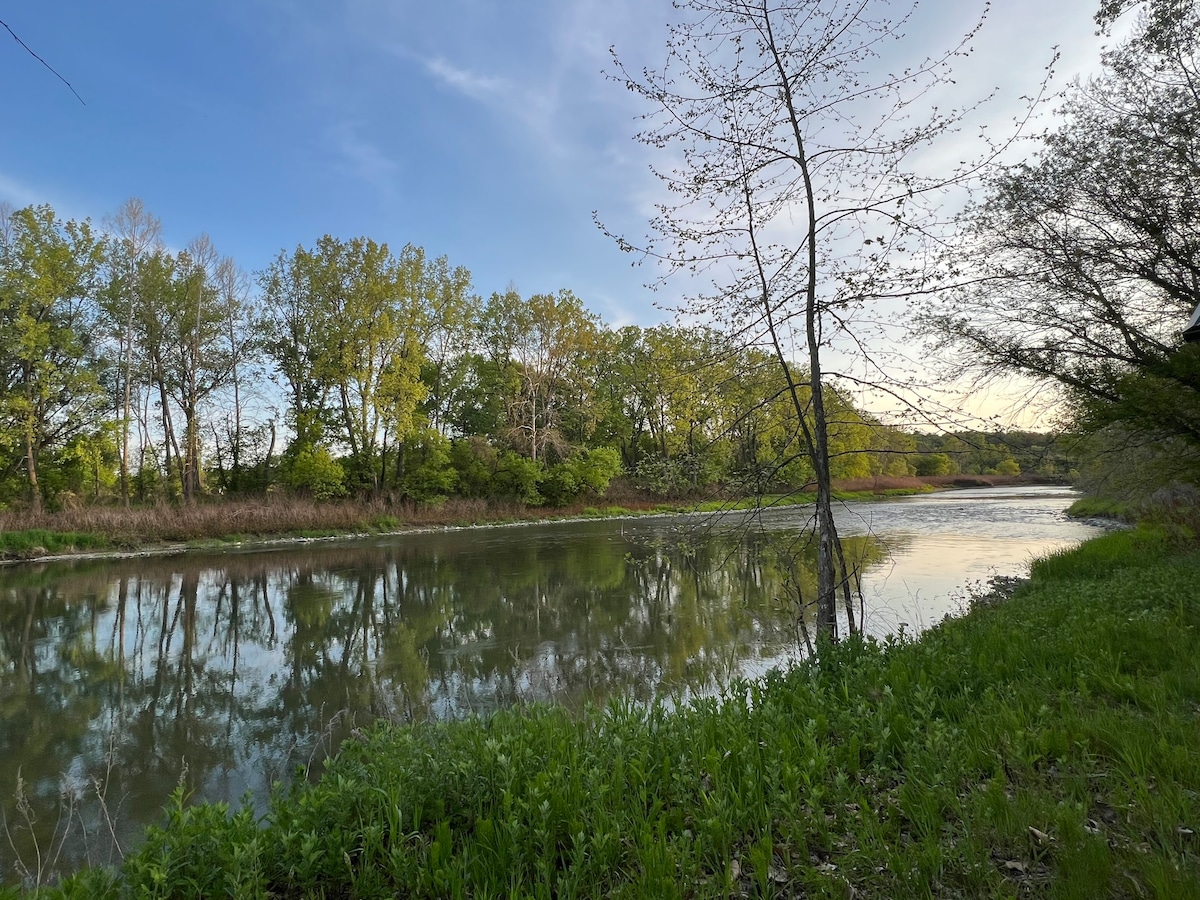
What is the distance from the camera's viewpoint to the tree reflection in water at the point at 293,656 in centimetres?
476

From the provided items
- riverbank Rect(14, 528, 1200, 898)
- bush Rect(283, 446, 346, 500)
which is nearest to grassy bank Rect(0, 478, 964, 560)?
bush Rect(283, 446, 346, 500)

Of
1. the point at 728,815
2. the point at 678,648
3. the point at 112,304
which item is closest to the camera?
the point at 728,815

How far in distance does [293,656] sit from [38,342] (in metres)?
21.8

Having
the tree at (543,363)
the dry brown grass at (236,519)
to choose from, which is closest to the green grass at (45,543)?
the dry brown grass at (236,519)

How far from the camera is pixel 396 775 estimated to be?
3.14 metres

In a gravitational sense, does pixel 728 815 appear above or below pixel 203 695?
above

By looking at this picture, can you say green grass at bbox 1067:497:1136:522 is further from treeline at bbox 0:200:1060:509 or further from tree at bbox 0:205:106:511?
tree at bbox 0:205:106:511

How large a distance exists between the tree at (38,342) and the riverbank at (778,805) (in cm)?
2465

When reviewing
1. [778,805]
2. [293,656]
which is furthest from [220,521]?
[778,805]

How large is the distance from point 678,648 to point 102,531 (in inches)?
787

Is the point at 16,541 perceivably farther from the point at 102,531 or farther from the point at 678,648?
the point at 678,648

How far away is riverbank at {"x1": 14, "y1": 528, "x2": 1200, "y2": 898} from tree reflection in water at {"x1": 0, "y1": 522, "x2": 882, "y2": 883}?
1539 mm

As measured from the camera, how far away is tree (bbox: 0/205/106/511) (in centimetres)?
2153

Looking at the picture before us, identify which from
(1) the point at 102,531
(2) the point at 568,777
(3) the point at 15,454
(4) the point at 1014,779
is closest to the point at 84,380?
(3) the point at 15,454
